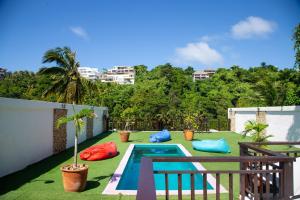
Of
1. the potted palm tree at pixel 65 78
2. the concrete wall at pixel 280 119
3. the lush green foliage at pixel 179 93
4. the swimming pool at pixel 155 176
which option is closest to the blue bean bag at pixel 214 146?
the swimming pool at pixel 155 176

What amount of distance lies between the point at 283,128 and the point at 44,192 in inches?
479

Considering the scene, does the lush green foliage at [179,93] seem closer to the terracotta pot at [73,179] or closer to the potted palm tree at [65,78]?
the potted palm tree at [65,78]

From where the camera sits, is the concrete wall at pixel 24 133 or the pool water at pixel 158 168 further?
the pool water at pixel 158 168

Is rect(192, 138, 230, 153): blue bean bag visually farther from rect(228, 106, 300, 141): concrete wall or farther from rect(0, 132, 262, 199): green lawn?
rect(228, 106, 300, 141): concrete wall

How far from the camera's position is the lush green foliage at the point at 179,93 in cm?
2095

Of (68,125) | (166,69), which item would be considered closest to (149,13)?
(68,125)

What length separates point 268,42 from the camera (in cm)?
2462

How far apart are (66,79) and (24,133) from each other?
1063 centimetres

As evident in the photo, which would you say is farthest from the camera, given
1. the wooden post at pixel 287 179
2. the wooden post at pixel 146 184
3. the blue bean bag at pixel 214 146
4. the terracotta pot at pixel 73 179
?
the blue bean bag at pixel 214 146

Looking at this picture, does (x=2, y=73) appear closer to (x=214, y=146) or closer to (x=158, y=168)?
(x=158, y=168)

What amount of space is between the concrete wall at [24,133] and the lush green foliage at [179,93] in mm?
9115

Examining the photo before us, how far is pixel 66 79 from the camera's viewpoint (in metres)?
18.1

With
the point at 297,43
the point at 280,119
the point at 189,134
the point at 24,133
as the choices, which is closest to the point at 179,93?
the point at 189,134

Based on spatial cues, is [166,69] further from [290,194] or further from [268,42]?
[290,194]
